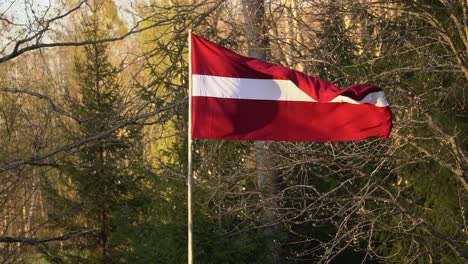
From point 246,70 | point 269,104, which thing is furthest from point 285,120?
point 246,70

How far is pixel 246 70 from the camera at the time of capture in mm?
7582

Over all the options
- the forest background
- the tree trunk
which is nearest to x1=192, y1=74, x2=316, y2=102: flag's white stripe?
the forest background

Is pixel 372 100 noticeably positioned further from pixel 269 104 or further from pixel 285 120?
pixel 269 104

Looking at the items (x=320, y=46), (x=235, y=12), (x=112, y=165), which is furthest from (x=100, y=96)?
(x=320, y=46)

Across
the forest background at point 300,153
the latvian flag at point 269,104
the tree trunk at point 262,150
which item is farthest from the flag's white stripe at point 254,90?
the tree trunk at point 262,150

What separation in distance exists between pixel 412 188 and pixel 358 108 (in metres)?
6.52

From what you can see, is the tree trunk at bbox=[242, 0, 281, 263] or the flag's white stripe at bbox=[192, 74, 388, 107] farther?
the tree trunk at bbox=[242, 0, 281, 263]

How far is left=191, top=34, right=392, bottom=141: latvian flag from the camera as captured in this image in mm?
7375

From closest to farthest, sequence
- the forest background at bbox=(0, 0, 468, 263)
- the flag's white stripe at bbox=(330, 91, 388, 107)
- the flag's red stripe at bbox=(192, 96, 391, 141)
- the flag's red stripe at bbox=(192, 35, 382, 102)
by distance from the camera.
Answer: the flag's red stripe at bbox=(192, 96, 391, 141) → the flag's red stripe at bbox=(192, 35, 382, 102) → the flag's white stripe at bbox=(330, 91, 388, 107) → the forest background at bbox=(0, 0, 468, 263)

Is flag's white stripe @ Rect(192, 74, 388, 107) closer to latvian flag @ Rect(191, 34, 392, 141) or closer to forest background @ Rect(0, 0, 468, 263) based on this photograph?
latvian flag @ Rect(191, 34, 392, 141)

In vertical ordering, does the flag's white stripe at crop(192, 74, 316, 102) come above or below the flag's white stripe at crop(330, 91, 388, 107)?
above

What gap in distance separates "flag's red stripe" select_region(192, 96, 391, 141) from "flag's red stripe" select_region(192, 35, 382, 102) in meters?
0.12

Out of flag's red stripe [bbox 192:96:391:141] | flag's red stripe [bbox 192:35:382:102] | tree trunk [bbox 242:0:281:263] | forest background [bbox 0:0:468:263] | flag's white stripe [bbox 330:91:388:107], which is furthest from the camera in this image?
tree trunk [bbox 242:0:281:263]

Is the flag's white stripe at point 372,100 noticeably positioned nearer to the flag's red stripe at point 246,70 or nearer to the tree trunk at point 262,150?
the flag's red stripe at point 246,70
